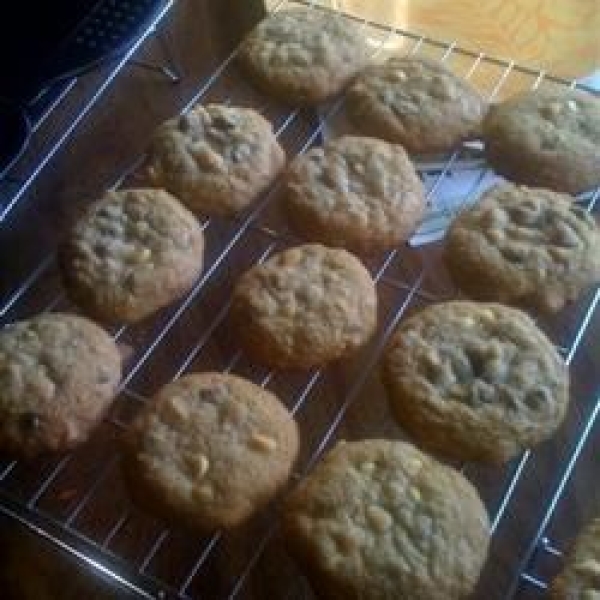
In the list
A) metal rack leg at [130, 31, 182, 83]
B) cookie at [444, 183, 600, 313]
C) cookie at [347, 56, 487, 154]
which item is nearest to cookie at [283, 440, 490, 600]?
cookie at [444, 183, 600, 313]

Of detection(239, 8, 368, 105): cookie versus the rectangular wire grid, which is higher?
detection(239, 8, 368, 105): cookie

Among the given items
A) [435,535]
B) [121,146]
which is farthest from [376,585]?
[121,146]

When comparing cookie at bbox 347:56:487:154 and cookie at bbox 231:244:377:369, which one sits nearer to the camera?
cookie at bbox 231:244:377:369

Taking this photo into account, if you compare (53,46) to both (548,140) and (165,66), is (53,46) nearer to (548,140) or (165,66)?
(165,66)

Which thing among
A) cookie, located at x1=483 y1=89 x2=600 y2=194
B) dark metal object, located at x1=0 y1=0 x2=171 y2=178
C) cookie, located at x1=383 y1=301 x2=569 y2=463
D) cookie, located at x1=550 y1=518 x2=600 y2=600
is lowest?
cookie, located at x1=550 y1=518 x2=600 y2=600

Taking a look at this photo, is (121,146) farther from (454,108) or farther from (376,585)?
(376,585)

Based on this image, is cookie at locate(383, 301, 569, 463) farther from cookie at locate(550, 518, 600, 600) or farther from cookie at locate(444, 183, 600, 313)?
cookie at locate(550, 518, 600, 600)
